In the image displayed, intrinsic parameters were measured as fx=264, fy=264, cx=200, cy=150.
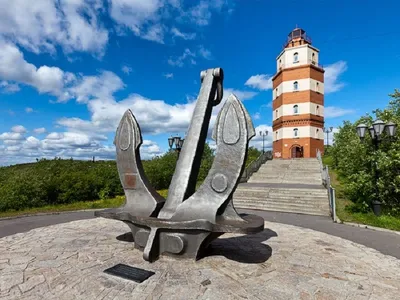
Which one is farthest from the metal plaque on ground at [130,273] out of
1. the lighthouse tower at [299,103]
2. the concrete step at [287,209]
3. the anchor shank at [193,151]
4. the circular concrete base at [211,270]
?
the lighthouse tower at [299,103]

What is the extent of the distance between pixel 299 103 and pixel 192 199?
27525 mm

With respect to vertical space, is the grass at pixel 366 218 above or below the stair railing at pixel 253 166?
below

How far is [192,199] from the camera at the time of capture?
443 centimetres

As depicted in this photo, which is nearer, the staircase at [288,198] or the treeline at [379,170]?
the treeline at [379,170]

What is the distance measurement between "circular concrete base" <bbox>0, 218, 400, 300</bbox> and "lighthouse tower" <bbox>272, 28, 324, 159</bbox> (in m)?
24.5

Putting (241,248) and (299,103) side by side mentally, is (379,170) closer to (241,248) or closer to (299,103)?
(241,248)

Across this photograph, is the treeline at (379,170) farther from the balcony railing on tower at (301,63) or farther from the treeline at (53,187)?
the balcony railing on tower at (301,63)

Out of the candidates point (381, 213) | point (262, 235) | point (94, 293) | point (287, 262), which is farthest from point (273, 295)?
point (381, 213)

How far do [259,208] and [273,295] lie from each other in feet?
27.2

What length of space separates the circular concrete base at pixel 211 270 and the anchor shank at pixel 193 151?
1020 millimetres

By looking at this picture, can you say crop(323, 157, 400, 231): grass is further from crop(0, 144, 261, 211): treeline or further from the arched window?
the arched window

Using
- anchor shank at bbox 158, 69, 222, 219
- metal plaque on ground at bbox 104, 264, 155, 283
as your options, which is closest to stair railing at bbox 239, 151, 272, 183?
anchor shank at bbox 158, 69, 222, 219

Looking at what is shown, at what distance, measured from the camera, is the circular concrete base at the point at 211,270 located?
3.32 meters

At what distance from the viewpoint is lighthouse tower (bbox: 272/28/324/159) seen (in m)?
28.7
